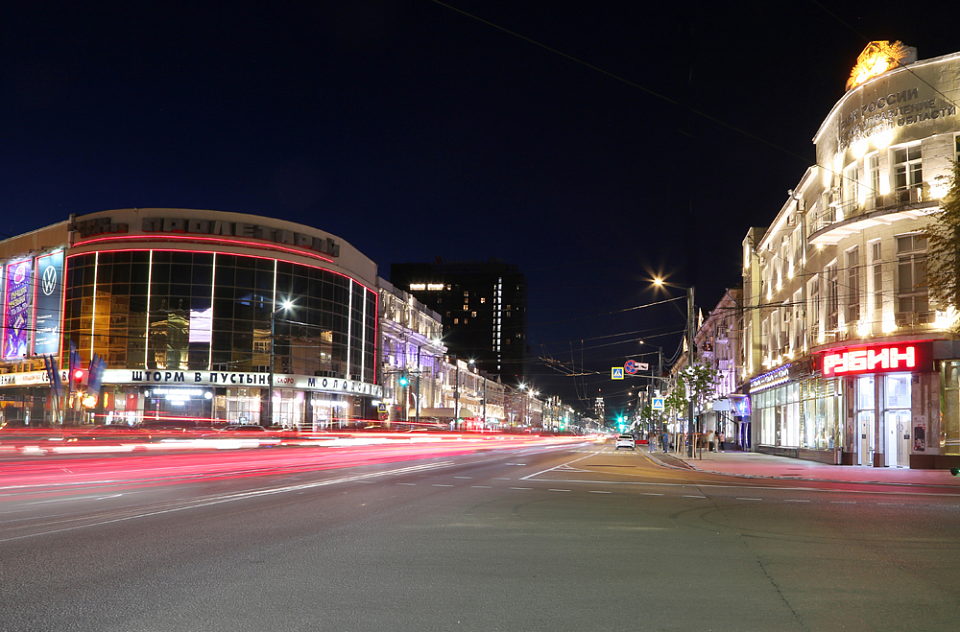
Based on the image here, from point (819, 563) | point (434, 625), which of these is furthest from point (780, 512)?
point (434, 625)

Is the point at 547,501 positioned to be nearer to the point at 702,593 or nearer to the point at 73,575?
the point at 702,593

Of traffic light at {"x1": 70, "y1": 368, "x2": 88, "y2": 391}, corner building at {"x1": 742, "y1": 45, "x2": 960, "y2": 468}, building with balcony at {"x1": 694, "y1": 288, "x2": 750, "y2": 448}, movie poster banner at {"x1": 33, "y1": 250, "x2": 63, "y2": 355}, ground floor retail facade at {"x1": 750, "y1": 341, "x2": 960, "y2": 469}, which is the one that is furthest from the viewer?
movie poster banner at {"x1": 33, "y1": 250, "x2": 63, "y2": 355}

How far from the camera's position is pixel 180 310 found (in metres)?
63.5

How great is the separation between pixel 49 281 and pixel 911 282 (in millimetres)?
67067

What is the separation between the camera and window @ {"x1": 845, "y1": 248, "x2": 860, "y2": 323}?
31969 mm

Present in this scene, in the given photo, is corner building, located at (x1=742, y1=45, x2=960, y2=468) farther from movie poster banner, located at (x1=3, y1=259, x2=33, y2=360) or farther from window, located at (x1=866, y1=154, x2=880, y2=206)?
movie poster banner, located at (x1=3, y1=259, x2=33, y2=360)

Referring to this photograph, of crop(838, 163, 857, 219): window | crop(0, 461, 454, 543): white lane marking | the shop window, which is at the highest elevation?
crop(838, 163, 857, 219): window

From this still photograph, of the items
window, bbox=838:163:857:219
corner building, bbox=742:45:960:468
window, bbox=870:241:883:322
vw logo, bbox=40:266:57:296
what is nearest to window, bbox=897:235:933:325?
corner building, bbox=742:45:960:468

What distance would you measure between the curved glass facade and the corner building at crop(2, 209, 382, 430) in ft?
0.28

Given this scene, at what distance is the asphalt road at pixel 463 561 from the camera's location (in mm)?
6203

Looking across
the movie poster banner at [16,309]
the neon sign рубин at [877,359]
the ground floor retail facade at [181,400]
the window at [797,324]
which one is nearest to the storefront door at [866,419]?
the neon sign рубин at [877,359]

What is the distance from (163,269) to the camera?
63.5 metres

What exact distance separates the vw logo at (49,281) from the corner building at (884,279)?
2427 inches

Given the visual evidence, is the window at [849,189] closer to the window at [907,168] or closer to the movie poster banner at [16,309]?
the window at [907,168]
